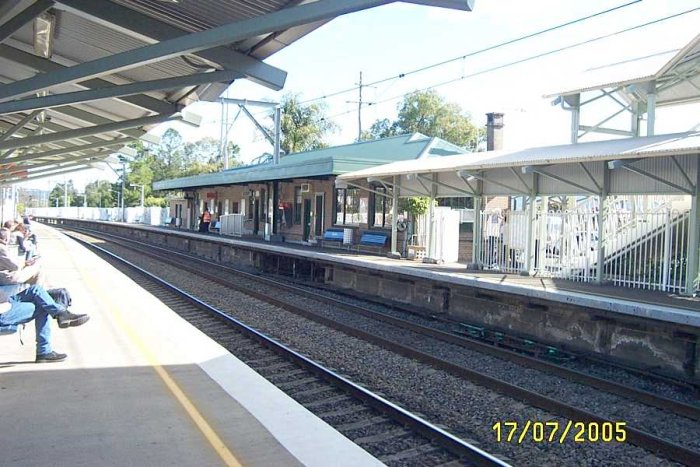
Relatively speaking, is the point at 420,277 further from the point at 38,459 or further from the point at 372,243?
the point at 38,459

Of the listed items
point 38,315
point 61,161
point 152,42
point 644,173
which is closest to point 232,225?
point 61,161

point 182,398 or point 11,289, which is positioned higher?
point 11,289

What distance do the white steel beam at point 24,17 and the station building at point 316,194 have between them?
12.4 meters

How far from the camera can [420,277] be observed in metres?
14.0

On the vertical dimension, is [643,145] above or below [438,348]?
above

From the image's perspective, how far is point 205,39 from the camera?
6.04 m

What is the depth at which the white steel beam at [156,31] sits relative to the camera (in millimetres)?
6613

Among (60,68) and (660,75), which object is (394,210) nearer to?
(660,75)

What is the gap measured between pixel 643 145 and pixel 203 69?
26.5ft

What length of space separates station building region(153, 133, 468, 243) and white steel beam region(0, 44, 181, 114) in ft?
28.1

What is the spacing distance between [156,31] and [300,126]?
56.4 metres

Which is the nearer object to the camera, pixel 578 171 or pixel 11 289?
pixel 11 289

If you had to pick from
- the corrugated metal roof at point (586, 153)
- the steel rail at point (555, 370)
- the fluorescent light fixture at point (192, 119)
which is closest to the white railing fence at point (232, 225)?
the corrugated metal roof at point (586, 153)

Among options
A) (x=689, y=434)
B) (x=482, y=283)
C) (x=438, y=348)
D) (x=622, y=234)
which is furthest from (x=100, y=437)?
(x=622, y=234)
